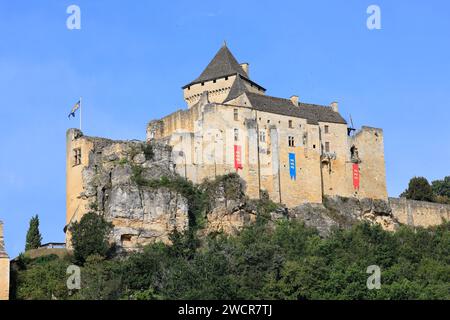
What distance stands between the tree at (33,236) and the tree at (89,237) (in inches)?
190

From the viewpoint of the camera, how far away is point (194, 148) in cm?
6706

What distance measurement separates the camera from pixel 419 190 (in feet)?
268

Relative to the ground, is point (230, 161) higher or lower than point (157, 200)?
higher

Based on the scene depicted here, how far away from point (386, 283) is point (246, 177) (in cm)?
1294

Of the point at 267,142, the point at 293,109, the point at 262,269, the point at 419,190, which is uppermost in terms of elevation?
the point at 293,109

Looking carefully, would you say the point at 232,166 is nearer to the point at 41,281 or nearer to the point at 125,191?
Answer: the point at 125,191

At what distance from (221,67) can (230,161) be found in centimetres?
965

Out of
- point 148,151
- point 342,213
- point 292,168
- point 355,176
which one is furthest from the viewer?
point 355,176

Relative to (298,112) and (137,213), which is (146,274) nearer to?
(137,213)

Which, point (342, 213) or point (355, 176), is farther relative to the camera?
point (355, 176)

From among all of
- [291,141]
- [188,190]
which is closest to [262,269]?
[188,190]

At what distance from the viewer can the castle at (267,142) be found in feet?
220
